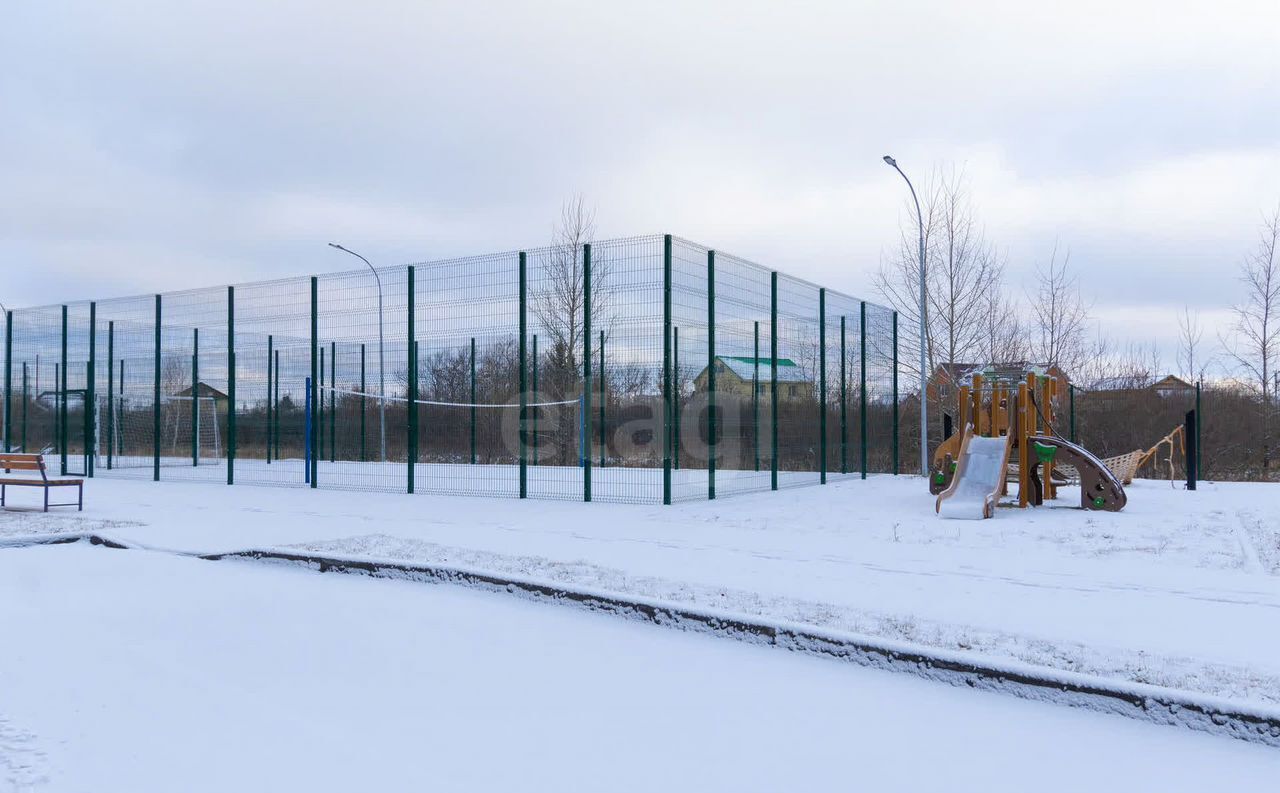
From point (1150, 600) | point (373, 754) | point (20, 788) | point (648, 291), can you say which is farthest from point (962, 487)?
point (20, 788)

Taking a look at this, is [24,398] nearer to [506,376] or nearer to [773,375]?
[506,376]

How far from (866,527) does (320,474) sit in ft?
36.4

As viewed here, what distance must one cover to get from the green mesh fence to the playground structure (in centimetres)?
318

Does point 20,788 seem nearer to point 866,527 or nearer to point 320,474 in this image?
point 866,527

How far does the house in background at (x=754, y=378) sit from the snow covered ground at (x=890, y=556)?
1849mm

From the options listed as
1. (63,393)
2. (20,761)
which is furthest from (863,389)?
(20,761)

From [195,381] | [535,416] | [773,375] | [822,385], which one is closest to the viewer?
[773,375]

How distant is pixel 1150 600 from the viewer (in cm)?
621

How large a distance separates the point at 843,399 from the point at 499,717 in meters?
15.2

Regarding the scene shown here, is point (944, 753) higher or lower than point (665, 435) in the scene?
lower

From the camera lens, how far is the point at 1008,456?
13086 millimetres

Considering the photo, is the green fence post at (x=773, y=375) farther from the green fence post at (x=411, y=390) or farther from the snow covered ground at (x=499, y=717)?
the snow covered ground at (x=499, y=717)

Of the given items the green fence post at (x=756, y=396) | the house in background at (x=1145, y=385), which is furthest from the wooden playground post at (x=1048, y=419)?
the house in background at (x=1145, y=385)

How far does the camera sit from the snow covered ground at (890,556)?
5180mm
